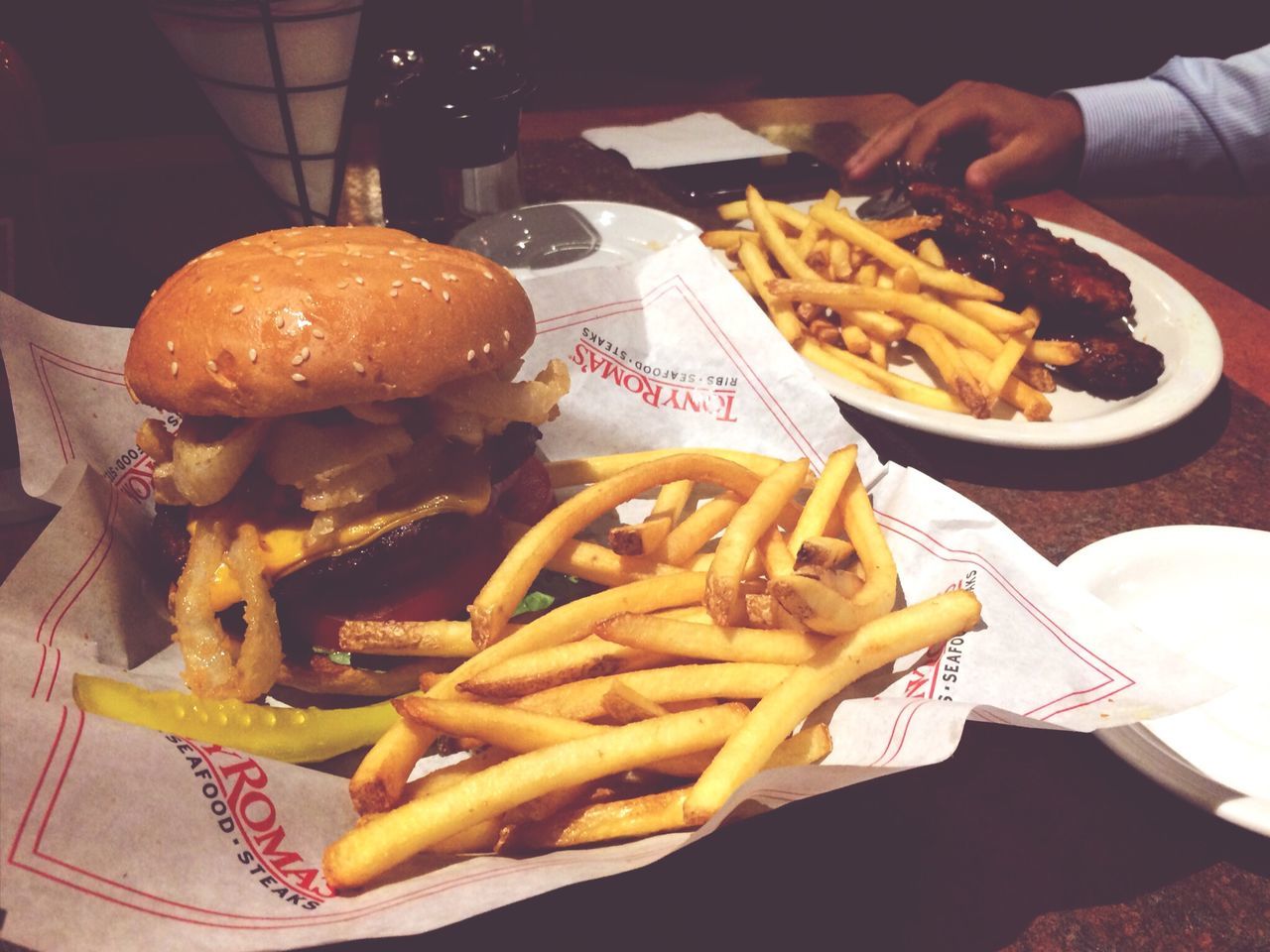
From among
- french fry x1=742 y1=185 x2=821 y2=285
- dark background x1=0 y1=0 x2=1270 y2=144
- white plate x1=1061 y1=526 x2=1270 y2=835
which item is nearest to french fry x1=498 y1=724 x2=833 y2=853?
white plate x1=1061 y1=526 x2=1270 y2=835

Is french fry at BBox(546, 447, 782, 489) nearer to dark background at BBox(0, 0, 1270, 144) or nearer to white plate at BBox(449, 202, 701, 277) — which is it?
white plate at BBox(449, 202, 701, 277)

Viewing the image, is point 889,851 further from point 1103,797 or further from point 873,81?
point 873,81

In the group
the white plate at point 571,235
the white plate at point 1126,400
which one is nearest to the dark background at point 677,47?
the white plate at point 571,235

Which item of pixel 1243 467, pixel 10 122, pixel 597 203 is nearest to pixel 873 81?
pixel 597 203

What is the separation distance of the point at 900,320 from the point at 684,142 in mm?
1988

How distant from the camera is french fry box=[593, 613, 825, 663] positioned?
48.0 inches

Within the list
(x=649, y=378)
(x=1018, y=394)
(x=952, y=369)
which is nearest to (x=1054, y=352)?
(x=1018, y=394)

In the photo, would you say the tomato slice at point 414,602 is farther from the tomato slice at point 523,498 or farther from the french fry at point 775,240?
the french fry at point 775,240

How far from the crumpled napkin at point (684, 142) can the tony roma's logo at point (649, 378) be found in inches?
77.9

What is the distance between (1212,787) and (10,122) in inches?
99.8

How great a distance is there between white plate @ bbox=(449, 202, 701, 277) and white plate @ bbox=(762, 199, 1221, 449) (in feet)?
3.38

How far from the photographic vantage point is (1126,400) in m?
2.42

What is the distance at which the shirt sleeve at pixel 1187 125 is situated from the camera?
3910 millimetres

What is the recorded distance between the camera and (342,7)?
199 centimetres
